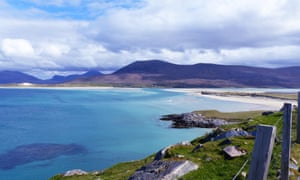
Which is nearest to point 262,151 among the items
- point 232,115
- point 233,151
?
point 233,151

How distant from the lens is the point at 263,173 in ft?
16.2

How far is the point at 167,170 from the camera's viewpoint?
41.4 feet

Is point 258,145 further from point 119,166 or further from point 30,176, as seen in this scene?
point 30,176

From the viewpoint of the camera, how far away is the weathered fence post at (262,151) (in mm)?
4721

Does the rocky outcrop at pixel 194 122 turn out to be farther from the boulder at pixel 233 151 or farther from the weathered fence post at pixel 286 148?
the weathered fence post at pixel 286 148

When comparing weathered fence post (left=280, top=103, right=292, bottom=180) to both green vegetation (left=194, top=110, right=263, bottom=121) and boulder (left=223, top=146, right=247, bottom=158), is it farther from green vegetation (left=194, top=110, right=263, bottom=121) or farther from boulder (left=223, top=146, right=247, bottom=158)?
green vegetation (left=194, top=110, right=263, bottom=121)

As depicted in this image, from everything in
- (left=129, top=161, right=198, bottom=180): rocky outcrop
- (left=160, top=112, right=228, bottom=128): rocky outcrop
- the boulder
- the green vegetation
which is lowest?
(left=160, top=112, right=228, bottom=128): rocky outcrop

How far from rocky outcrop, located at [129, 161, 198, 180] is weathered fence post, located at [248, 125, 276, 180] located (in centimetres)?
733

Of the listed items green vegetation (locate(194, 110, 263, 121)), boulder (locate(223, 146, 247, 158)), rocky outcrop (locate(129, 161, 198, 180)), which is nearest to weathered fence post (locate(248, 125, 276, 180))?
rocky outcrop (locate(129, 161, 198, 180))

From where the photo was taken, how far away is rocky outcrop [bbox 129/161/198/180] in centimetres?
1209

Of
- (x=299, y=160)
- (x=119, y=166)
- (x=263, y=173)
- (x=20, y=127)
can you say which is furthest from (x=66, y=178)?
(x=20, y=127)

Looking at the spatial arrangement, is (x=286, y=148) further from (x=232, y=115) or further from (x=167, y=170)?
(x=232, y=115)

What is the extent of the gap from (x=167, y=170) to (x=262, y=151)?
8.22m

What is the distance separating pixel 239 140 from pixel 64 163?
23093mm
